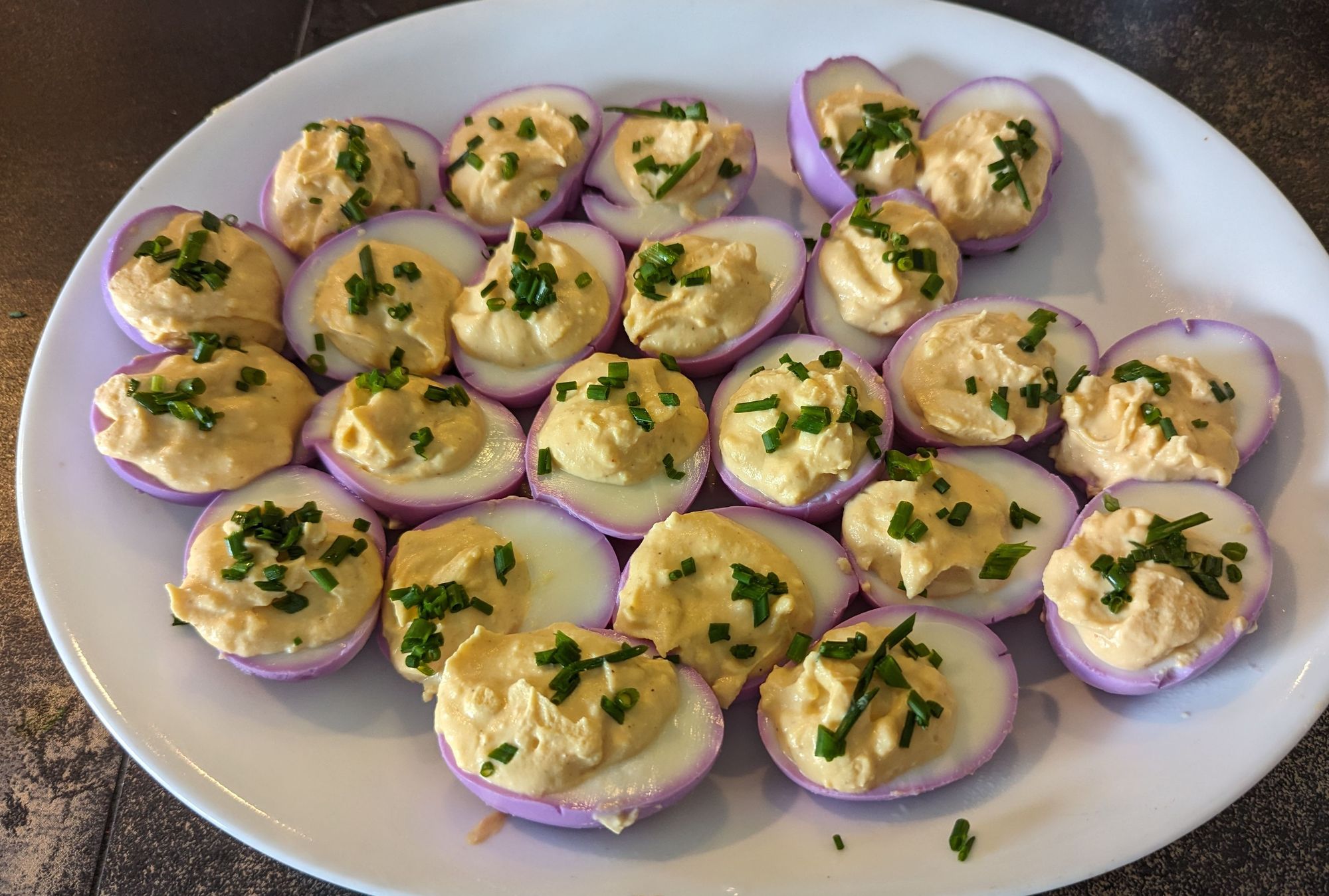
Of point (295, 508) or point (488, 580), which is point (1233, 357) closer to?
point (488, 580)

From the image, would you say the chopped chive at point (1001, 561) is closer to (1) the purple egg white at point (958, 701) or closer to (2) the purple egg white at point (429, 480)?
(1) the purple egg white at point (958, 701)

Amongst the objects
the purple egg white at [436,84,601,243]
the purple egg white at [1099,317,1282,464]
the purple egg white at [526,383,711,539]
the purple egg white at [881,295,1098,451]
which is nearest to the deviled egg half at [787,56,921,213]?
the purple egg white at [881,295,1098,451]

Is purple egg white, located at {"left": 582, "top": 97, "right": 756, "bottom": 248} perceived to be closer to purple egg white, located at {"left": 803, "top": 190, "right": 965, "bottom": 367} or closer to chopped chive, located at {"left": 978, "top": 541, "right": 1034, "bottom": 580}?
purple egg white, located at {"left": 803, "top": 190, "right": 965, "bottom": 367}

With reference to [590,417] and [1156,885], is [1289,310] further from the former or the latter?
[590,417]

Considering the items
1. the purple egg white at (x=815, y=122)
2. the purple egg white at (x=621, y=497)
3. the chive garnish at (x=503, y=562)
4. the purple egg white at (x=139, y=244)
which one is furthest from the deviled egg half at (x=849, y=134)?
the purple egg white at (x=139, y=244)

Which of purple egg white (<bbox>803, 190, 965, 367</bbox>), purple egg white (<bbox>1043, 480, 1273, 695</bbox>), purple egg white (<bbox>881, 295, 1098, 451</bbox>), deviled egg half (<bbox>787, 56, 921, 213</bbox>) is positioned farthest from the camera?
deviled egg half (<bbox>787, 56, 921, 213</bbox>)

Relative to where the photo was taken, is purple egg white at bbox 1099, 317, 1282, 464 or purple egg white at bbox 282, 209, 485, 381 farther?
purple egg white at bbox 282, 209, 485, 381
